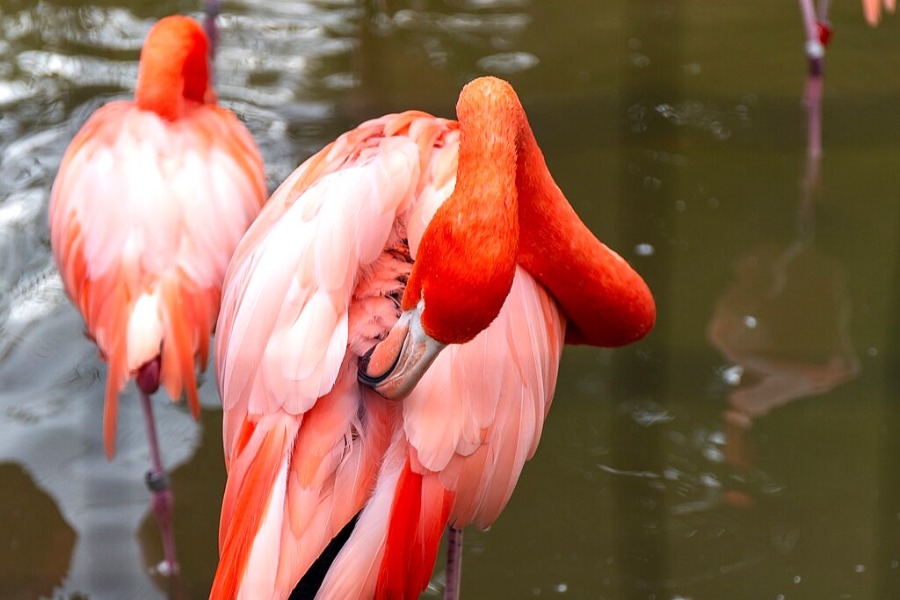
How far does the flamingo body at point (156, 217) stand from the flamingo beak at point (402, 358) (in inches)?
26.5

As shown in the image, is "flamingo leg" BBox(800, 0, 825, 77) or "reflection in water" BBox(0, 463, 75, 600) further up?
"flamingo leg" BBox(800, 0, 825, 77)

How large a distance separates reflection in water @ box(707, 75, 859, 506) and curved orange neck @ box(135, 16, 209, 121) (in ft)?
4.54

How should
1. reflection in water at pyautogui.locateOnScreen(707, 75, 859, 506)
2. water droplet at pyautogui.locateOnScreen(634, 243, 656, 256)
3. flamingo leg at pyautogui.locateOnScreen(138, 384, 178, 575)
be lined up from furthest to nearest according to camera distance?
1. water droplet at pyautogui.locateOnScreen(634, 243, 656, 256)
2. reflection in water at pyautogui.locateOnScreen(707, 75, 859, 506)
3. flamingo leg at pyautogui.locateOnScreen(138, 384, 178, 575)

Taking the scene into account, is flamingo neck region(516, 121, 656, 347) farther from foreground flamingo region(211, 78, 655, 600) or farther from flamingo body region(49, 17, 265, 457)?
flamingo body region(49, 17, 265, 457)

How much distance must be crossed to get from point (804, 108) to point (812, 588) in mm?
2064

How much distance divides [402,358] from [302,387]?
0.58 ft

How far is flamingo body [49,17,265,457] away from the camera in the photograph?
225 centimetres

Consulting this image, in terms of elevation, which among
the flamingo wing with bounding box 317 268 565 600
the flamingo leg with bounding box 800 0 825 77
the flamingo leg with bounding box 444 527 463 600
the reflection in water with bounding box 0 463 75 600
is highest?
the flamingo wing with bounding box 317 268 565 600

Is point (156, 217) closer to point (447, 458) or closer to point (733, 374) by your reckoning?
point (447, 458)

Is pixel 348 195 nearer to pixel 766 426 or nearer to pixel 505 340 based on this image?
pixel 505 340

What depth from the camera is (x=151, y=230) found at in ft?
7.68

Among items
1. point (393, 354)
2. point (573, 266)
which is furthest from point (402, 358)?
point (573, 266)

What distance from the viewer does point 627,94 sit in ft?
13.4

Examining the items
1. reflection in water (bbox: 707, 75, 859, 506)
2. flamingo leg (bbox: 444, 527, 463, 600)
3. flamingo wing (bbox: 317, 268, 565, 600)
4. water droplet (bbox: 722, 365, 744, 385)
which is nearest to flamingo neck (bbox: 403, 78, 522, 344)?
flamingo wing (bbox: 317, 268, 565, 600)
